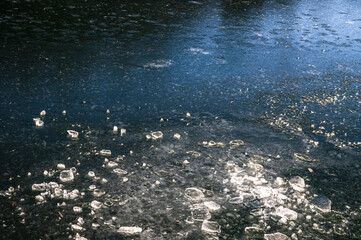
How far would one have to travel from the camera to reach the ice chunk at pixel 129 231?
1.74 meters

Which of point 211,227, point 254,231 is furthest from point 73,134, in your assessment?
point 254,231

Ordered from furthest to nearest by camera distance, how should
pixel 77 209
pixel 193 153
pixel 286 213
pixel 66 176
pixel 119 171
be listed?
pixel 193 153 < pixel 119 171 < pixel 66 176 < pixel 286 213 < pixel 77 209

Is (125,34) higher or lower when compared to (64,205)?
higher

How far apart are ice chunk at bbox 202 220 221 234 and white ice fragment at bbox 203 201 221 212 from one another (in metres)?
0.12

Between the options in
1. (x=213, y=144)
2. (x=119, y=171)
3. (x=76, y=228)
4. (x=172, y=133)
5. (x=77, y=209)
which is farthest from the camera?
(x=172, y=133)

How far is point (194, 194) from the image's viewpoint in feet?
6.80

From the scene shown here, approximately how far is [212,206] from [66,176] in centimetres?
95

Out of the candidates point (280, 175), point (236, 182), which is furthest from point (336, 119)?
point (236, 182)

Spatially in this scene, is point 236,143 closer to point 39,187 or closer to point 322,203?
point 322,203

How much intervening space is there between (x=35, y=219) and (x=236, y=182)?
1271 millimetres

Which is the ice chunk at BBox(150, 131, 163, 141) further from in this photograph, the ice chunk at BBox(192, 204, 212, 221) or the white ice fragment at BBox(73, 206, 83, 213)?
the white ice fragment at BBox(73, 206, 83, 213)

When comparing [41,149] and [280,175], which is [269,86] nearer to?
[280,175]

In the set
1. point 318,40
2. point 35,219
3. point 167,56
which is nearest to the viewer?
point 35,219

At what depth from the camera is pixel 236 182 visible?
2.22 meters
